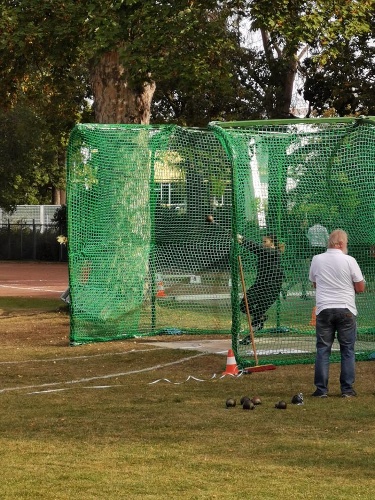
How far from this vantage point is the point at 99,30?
21.5 metres

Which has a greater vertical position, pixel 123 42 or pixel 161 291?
pixel 123 42

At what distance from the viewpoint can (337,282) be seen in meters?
11.5

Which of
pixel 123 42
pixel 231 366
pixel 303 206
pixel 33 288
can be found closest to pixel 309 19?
pixel 123 42

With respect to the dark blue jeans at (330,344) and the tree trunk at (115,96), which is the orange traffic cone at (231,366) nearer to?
the dark blue jeans at (330,344)

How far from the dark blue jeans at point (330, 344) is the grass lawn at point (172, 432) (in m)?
0.20

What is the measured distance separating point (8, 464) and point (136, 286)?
907cm

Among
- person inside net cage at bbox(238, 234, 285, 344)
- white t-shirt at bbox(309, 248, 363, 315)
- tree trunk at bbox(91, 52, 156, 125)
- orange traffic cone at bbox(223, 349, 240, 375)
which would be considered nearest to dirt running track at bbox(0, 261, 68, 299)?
tree trunk at bbox(91, 52, 156, 125)

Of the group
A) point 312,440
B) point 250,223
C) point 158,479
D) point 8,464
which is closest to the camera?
point 158,479

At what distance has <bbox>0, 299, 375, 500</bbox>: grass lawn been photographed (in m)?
7.54

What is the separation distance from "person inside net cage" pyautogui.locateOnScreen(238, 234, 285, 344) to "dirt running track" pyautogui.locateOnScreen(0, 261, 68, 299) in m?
14.9

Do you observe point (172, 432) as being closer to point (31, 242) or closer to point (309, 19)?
point (309, 19)

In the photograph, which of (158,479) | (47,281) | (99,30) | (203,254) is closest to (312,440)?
(158,479)

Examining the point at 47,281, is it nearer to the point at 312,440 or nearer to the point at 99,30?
the point at 99,30

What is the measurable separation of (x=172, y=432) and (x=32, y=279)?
30831mm
